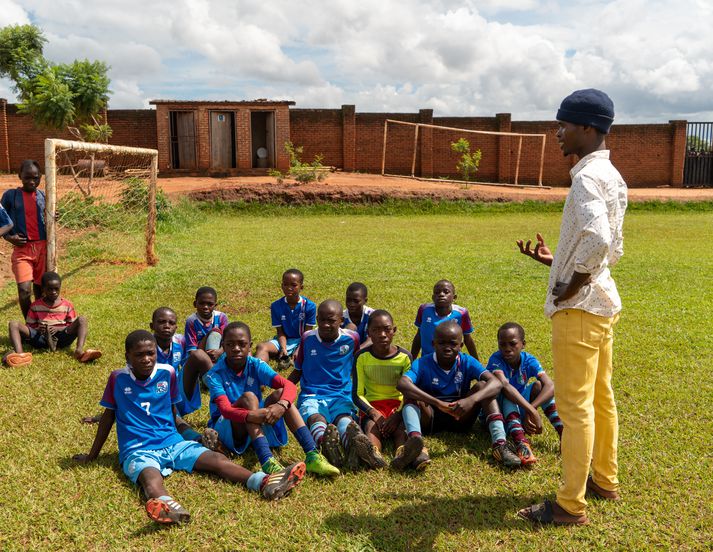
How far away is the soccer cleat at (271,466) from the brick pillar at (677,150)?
30.7 metres

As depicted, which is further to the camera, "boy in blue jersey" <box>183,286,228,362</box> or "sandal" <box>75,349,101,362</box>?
"sandal" <box>75,349,101,362</box>

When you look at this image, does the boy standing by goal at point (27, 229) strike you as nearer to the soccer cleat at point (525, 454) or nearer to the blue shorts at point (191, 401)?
the blue shorts at point (191, 401)

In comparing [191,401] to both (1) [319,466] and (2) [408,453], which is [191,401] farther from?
(2) [408,453]

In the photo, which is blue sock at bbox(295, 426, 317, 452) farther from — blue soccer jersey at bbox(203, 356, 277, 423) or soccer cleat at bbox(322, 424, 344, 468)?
blue soccer jersey at bbox(203, 356, 277, 423)

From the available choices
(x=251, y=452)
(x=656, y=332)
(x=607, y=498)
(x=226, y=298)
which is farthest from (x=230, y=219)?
(x=607, y=498)

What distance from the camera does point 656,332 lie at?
737 centimetres

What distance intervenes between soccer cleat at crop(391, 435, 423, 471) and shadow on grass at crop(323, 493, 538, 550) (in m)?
0.26

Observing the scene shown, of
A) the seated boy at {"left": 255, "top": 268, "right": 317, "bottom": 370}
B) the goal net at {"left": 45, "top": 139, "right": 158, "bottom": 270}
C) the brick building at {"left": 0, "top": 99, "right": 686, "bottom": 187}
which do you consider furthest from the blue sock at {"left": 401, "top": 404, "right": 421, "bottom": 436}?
the brick building at {"left": 0, "top": 99, "right": 686, "bottom": 187}

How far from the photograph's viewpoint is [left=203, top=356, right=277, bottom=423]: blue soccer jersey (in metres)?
4.42

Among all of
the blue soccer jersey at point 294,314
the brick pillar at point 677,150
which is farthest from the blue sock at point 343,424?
the brick pillar at point 677,150

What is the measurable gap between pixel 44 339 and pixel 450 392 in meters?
4.19

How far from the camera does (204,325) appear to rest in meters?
6.07

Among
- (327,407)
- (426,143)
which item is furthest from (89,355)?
(426,143)

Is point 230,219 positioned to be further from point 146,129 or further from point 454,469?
point 454,469
